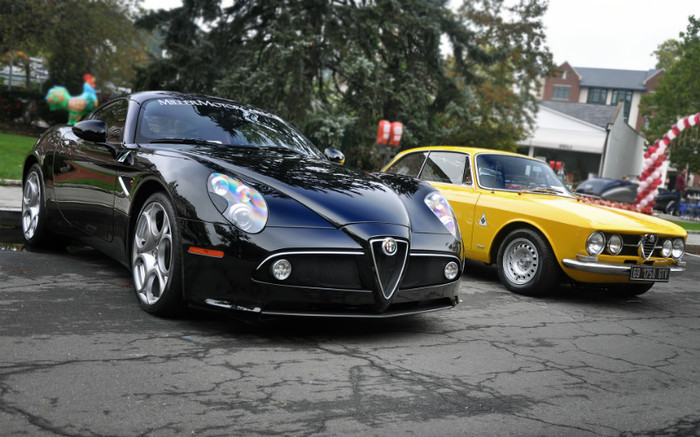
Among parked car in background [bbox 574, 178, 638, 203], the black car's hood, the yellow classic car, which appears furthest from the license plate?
parked car in background [bbox 574, 178, 638, 203]

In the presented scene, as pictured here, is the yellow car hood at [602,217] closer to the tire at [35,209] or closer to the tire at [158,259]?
the tire at [158,259]

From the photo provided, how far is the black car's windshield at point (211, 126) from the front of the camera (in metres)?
5.07

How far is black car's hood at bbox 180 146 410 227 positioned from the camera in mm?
4094

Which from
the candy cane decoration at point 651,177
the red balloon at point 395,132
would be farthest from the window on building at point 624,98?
the red balloon at point 395,132

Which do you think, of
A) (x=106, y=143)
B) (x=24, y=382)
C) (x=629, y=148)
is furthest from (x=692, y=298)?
(x=629, y=148)

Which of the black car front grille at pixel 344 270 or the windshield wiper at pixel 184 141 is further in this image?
the windshield wiper at pixel 184 141

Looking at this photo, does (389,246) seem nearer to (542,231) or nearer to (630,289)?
(542,231)

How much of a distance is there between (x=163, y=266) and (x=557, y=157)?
175 feet

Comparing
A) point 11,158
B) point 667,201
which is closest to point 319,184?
point 11,158

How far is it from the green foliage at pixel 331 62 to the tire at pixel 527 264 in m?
13.5

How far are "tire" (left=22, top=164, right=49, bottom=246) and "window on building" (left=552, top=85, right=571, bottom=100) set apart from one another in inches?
3454

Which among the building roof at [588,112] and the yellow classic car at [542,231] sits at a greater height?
the building roof at [588,112]

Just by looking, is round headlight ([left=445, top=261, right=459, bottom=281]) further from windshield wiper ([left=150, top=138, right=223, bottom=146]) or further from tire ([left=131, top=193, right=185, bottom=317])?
windshield wiper ([left=150, top=138, right=223, bottom=146])

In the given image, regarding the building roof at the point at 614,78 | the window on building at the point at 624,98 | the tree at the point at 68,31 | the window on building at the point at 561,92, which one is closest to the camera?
the tree at the point at 68,31
